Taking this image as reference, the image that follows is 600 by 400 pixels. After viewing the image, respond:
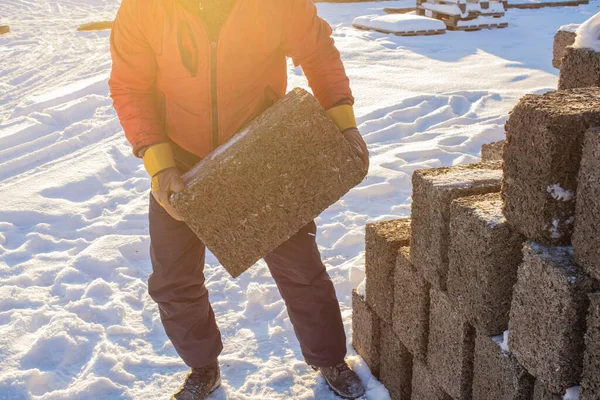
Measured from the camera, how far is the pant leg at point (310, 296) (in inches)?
107

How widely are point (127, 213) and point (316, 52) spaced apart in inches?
109

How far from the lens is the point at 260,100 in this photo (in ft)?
8.55

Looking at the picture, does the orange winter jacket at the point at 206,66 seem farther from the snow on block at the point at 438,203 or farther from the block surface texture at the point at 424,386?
the block surface texture at the point at 424,386

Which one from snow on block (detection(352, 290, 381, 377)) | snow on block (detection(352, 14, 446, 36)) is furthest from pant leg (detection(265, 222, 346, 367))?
snow on block (detection(352, 14, 446, 36))

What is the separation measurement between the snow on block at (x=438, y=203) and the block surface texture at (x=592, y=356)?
25.0 inches

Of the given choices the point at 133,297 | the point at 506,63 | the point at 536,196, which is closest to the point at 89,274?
the point at 133,297

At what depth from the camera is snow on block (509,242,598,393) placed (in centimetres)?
167

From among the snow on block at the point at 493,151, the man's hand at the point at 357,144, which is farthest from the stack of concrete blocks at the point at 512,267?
the snow on block at the point at 493,151

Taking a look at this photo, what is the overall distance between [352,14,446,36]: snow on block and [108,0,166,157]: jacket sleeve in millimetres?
9415

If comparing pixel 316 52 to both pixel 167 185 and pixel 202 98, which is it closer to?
pixel 202 98

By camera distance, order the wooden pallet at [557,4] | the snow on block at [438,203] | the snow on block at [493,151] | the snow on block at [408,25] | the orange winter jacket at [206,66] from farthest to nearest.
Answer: the wooden pallet at [557,4] → the snow on block at [408,25] → the snow on block at [493,151] → the orange winter jacket at [206,66] → the snow on block at [438,203]

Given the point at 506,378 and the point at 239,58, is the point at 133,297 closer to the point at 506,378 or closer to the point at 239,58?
the point at 239,58

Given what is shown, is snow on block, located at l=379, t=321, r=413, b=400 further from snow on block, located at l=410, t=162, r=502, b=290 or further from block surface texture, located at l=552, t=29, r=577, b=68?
block surface texture, located at l=552, t=29, r=577, b=68

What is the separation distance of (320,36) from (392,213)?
2.30 metres
